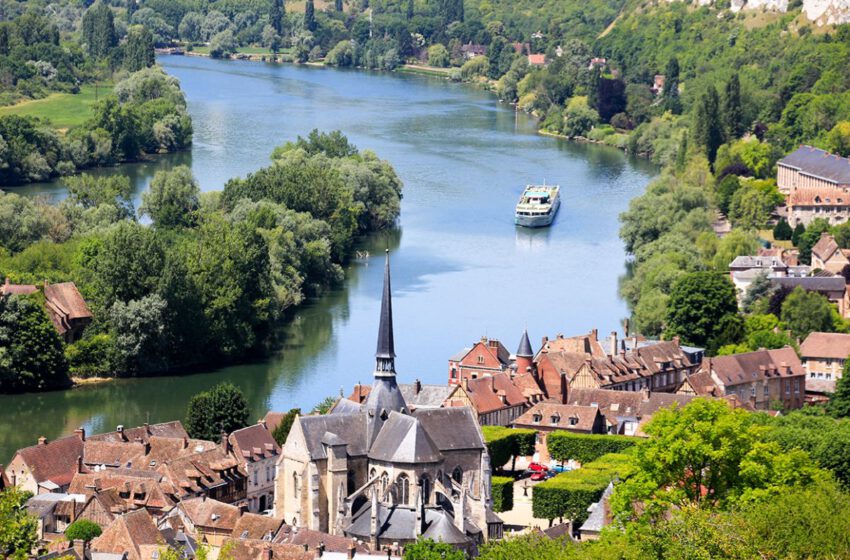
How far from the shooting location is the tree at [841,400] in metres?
62.8

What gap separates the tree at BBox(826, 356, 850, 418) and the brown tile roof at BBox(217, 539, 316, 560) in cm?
2463

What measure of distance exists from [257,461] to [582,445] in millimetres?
10393

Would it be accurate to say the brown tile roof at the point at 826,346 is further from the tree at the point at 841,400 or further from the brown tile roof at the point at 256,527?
the brown tile roof at the point at 256,527

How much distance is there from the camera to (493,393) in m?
61.2

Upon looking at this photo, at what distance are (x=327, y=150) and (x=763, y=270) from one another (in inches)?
1319

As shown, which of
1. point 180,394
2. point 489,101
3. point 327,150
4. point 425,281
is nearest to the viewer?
point 180,394

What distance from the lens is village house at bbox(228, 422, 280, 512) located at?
173 ft

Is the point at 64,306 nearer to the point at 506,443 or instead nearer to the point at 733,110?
the point at 506,443

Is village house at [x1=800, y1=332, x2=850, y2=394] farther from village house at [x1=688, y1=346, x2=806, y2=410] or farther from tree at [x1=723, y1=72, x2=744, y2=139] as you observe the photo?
tree at [x1=723, y1=72, x2=744, y2=139]

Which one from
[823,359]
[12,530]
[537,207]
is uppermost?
[12,530]

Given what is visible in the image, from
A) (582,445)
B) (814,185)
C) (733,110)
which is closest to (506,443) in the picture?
(582,445)

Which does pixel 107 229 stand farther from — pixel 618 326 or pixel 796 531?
pixel 796 531

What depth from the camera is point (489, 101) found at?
163m

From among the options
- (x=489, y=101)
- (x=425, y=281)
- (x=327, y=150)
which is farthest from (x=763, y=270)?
(x=489, y=101)
